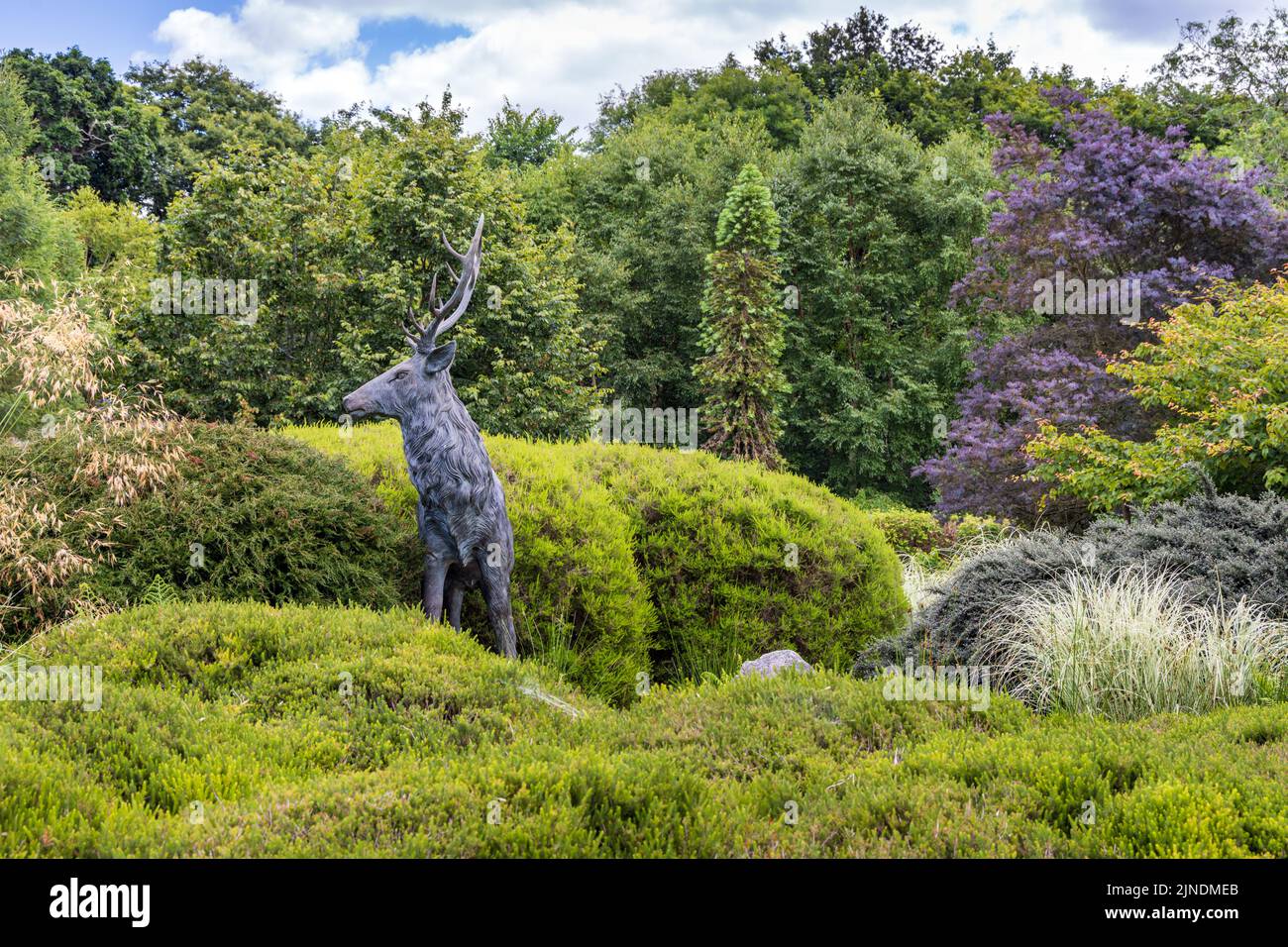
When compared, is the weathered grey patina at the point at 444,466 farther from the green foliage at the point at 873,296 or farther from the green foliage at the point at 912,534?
the green foliage at the point at 873,296

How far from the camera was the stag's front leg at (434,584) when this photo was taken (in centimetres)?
560

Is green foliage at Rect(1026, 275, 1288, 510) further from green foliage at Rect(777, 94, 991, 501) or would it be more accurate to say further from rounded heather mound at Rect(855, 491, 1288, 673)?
green foliage at Rect(777, 94, 991, 501)

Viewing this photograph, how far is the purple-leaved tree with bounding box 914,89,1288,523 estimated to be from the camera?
13445mm

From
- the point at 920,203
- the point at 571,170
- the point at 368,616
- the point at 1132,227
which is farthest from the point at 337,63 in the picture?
the point at 368,616

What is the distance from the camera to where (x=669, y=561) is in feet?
24.4

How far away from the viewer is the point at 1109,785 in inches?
148

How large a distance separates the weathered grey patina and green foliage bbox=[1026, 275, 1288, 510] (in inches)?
221

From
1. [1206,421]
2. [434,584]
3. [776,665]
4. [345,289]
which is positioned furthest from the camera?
[345,289]

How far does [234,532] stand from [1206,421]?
8151 millimetres

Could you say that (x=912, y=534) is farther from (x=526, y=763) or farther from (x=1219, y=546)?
(x=526, y=763)

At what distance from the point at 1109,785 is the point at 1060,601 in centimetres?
258

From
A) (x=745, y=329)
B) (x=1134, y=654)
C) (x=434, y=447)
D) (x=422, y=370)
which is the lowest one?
(x=1134, y=654)

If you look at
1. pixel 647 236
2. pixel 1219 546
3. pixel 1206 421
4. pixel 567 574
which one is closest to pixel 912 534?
pixel 1206 421
